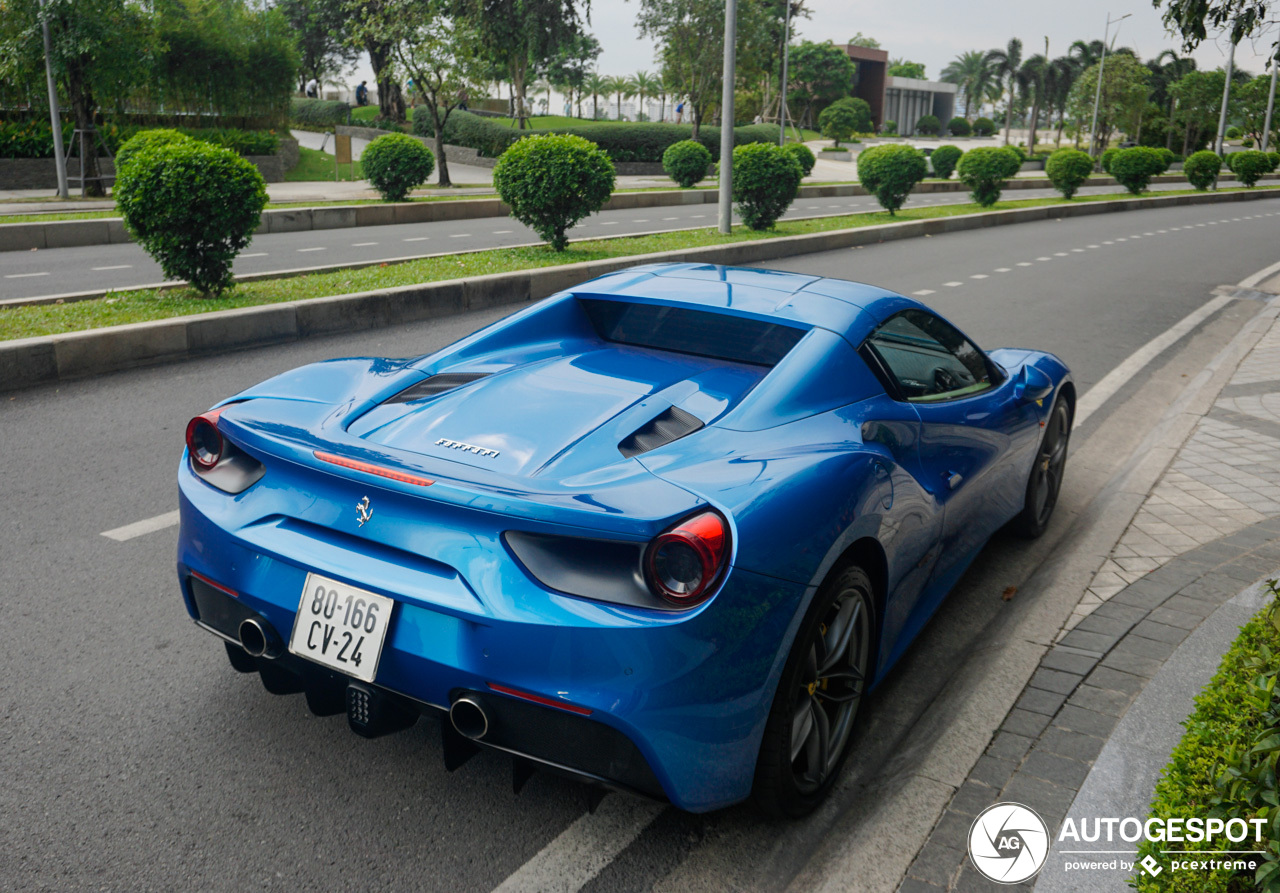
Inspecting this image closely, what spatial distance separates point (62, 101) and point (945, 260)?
20851 mm

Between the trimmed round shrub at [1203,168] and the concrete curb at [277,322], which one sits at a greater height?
the trimmed round shrub at [1203,168]

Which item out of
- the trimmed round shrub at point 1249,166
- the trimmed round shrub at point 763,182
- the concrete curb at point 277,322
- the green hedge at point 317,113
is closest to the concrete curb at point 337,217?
the trimmed round shrub at point 763,182

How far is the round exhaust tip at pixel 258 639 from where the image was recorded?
97.3 inches

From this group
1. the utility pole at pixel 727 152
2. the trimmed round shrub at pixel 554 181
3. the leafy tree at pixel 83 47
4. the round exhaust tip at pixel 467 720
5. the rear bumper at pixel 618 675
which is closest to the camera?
the rear bumper at pixel 618 675

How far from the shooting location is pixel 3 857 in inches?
92.7

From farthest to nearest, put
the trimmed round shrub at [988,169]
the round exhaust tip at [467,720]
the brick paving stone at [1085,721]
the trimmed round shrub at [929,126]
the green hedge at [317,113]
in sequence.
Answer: the trimmed round shrub at [929,126] → the green hedge at [317,113] → the trimmed round shrub at [988,169] → the brick paving stone at [1085,721] → the round exhaust tip at [467,720]

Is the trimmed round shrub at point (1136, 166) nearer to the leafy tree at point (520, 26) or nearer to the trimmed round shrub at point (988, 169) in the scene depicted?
the trimmed round shrub at point (988, 169)

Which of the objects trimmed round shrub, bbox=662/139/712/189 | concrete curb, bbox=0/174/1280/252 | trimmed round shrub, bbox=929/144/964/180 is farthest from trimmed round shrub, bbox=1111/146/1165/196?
trimmed round shrub, bbox=662/139/712/189

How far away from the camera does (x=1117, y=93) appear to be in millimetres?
70312

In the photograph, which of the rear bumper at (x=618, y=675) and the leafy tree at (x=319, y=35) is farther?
the leafy tree at (x=319, y=35)

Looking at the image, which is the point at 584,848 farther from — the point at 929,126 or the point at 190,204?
the point at 929,126

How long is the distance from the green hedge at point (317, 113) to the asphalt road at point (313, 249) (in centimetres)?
3894

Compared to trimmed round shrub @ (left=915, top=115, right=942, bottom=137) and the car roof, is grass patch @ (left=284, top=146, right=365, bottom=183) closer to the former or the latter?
the car roof

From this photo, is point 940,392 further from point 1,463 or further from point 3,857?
point 1,463
